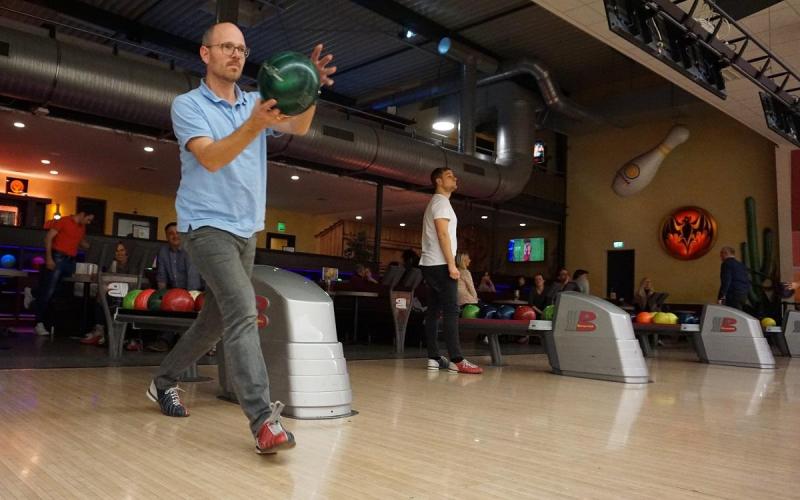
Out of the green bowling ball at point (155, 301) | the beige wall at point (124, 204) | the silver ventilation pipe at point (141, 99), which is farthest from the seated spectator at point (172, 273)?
the beige wall at point (124, 204)

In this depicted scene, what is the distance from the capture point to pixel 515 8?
927 centimetres

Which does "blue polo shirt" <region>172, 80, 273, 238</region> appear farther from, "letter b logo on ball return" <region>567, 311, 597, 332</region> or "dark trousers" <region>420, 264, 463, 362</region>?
"letter b logo on ball return" <region>567, 311, 597, 332</region>

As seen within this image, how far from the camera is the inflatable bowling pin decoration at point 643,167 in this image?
12.0m

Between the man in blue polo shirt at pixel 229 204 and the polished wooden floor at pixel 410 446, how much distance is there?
203mm

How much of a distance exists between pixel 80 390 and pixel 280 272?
111 cm

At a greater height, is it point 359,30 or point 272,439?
point 359,30

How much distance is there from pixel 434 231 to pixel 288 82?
272 cm

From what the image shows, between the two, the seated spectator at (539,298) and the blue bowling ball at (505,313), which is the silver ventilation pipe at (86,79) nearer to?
the blue bowling ball at (505,313)

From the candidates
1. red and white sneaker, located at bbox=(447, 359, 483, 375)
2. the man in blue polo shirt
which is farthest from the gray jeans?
red and white sneaker, located at bbox=(447, 359, 483, 375)

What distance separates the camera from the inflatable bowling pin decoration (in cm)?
1196

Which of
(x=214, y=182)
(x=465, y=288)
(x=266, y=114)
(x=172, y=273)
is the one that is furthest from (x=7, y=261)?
(x=266, y=114)

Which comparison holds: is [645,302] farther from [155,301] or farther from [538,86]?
[155,301]

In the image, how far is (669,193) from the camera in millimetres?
12539

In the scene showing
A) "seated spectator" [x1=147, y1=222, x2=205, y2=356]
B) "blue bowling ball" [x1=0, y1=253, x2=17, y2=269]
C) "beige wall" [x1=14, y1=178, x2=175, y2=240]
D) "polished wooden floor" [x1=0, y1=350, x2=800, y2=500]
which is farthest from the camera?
"beige wall" [x1=14, y1=178, x2=175, y2=240]
